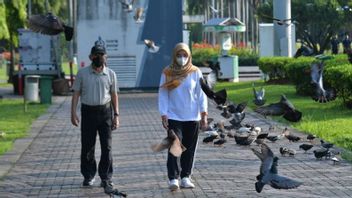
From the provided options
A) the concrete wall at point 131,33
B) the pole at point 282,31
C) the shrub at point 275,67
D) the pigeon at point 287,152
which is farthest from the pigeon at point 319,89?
the pole at point 282,31

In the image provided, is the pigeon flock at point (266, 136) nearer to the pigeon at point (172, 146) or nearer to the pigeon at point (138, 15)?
the pigeon at point (172, 146)

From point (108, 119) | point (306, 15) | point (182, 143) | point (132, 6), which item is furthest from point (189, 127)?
point (306, 15)

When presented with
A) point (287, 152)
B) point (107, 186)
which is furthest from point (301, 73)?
point (107, 186)

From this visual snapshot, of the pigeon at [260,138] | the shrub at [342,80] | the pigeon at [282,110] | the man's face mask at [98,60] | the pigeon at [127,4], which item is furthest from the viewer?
the pigeon at [127,4]

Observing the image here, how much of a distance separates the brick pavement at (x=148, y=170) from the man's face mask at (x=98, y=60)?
1.52 metres

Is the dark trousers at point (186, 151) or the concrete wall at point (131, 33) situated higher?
the concrete wall at point (131, 33)

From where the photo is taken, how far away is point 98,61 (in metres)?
11.4

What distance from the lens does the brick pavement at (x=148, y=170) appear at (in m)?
11.2

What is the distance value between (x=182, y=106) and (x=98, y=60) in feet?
3.74

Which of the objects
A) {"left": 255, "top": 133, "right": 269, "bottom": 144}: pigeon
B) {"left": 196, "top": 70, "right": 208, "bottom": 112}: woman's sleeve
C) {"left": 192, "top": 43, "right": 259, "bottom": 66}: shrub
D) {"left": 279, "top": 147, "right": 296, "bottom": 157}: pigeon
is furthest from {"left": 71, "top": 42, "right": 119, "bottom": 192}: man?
{"left": 192, "top": 43, "right": 259, "bottom": 66}: shrub

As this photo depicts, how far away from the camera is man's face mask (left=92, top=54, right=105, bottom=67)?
1131cm

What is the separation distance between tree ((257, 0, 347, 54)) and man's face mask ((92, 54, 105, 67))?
38.8 meters

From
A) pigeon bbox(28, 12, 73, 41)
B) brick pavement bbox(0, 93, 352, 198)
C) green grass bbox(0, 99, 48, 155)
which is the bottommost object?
green grass bbox(0, 99, 48, 155)

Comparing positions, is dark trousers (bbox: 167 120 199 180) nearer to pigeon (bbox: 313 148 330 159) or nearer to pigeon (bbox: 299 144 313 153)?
pigeon (bbox: 313 148 330 159)
